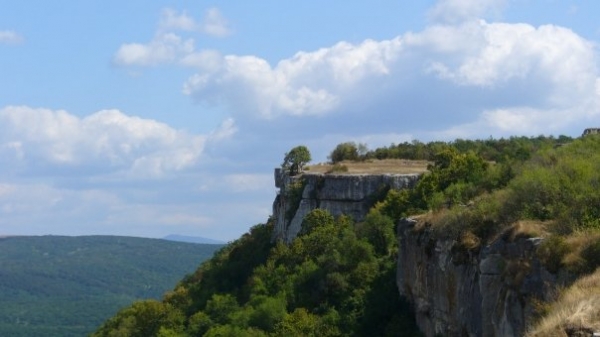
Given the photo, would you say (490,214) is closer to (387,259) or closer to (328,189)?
(387,259)

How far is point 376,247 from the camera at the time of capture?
141 feet

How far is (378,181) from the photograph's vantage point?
165 ft

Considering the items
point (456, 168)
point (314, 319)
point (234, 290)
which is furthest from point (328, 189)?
point (314, 319)

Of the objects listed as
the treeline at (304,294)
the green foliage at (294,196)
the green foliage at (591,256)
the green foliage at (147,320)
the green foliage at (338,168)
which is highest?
the green foliage at (338,168)

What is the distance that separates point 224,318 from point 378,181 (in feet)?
30.4

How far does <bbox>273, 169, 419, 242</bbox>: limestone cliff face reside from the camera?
49.9m

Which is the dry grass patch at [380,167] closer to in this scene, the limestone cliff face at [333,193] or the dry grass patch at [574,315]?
the limestone cliff face at [333,193]

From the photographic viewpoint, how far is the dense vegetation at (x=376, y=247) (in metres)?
22.4

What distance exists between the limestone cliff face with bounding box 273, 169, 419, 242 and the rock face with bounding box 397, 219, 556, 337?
53.2 ft

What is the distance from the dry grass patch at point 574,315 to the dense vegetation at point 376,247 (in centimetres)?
361

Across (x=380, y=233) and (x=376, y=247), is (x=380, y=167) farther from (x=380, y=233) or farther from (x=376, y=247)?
(x=376, y=247)

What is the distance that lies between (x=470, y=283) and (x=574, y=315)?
36.2ft

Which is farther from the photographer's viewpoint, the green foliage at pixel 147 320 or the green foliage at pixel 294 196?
the green foliage at pixel 294 196

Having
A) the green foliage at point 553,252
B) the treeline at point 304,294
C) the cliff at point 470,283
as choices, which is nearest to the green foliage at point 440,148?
the treeline at point 304,294
